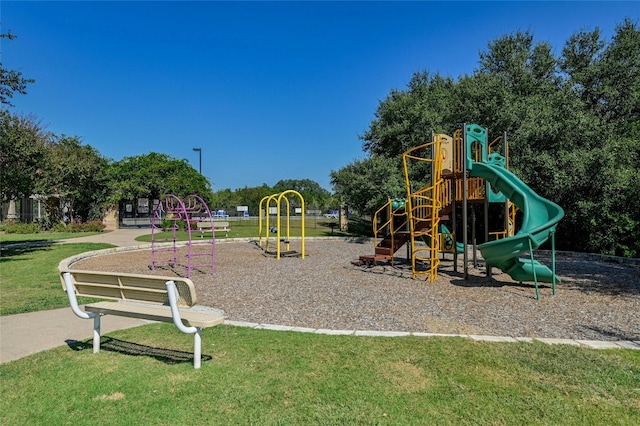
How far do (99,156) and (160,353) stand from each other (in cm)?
3402

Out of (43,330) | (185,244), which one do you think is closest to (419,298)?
(43,330)

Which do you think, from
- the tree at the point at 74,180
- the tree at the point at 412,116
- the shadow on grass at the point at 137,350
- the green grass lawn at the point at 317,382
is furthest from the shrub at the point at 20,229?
the green grass lawn at the point at 317,382

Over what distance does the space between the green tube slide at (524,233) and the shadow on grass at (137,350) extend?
6.03 m

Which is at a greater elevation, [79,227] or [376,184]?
[376,184]

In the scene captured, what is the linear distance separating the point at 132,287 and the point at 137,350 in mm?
835

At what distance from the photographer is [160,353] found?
4.45 metres

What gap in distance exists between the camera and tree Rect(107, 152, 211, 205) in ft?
102

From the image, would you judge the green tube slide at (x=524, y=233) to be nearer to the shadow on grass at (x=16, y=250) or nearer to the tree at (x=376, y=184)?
the tree at (x=376, y=184)

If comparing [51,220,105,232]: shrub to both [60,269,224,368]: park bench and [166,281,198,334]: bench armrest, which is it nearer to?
[60,269,224,368]: park bench

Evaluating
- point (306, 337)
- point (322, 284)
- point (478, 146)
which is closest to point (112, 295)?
point (306, 337)

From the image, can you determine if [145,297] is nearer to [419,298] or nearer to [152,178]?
[419,298]

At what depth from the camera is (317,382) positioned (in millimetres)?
3619

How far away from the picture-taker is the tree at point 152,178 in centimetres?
3119

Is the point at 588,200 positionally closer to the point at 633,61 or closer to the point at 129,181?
the point at 633,61
